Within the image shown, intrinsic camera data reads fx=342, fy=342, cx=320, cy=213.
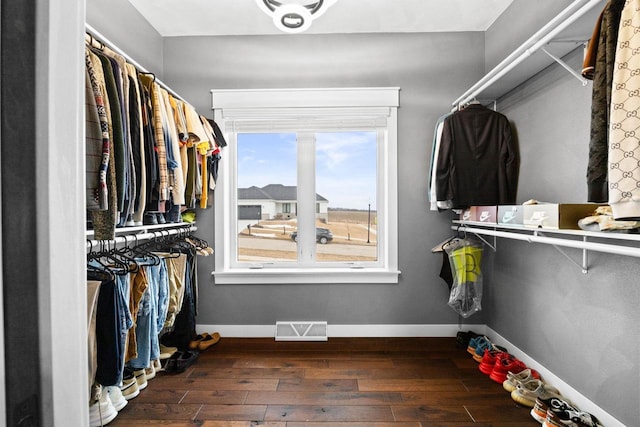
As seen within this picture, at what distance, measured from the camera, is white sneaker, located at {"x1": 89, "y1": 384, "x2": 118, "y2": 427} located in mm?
1583

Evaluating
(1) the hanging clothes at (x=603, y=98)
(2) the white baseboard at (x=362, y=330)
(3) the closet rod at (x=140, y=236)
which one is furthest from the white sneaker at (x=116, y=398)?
(1) the hanging clothes at (x=603, y=98)

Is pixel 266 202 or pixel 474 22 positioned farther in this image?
pixel 266 202

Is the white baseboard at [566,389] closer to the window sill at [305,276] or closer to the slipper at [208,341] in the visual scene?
the window sill at [305,276]

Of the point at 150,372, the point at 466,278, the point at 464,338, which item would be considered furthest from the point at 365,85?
the point at 150,372

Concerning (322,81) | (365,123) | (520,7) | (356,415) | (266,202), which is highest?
(520,7)

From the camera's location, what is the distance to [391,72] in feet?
9.38

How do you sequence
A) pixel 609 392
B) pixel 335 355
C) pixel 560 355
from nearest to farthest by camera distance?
pixel 609 392 → pixel 560 355 → pixel 335 355

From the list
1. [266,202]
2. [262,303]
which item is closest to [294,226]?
[266,202]

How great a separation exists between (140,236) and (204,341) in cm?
116

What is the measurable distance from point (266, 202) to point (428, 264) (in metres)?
1.50

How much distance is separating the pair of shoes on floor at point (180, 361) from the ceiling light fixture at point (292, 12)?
225 centimetres

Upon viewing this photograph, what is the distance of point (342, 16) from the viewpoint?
264cm

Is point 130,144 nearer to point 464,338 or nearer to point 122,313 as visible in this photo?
point 122,313

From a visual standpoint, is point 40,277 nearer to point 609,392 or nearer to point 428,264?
point 609,392
